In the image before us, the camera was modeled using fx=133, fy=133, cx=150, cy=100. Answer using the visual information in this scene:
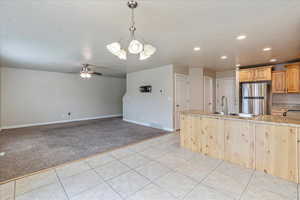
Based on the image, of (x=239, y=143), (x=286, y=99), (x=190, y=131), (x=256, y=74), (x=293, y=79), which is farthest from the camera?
(x=256, y=74)

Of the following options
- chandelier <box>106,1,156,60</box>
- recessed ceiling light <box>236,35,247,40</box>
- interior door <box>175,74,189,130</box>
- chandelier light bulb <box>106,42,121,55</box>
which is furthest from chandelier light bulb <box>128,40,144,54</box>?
interior door <box>175,74,189,130</box>

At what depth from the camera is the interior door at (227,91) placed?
5.96 meters

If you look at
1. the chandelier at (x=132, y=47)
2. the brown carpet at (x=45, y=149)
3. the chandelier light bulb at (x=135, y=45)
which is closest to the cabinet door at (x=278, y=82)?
the brown carpet at (x=45, y=149)

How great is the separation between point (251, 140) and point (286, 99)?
3.78 metres

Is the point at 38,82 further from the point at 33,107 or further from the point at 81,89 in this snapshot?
the point at 81,89

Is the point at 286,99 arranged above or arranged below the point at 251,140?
above

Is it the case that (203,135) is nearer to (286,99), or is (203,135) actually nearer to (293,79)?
(293,79)

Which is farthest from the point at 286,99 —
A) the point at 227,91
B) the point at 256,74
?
the point at 227,91

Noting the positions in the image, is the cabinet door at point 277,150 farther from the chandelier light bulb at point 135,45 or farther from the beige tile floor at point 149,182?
the chandelier light bulb at point 135,45

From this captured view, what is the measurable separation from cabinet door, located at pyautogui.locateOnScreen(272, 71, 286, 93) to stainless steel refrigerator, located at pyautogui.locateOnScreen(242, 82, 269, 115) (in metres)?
0.23

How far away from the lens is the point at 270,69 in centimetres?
462

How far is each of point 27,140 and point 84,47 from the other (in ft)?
11.3

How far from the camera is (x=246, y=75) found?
16.9 feet

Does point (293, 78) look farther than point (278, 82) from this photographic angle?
No
